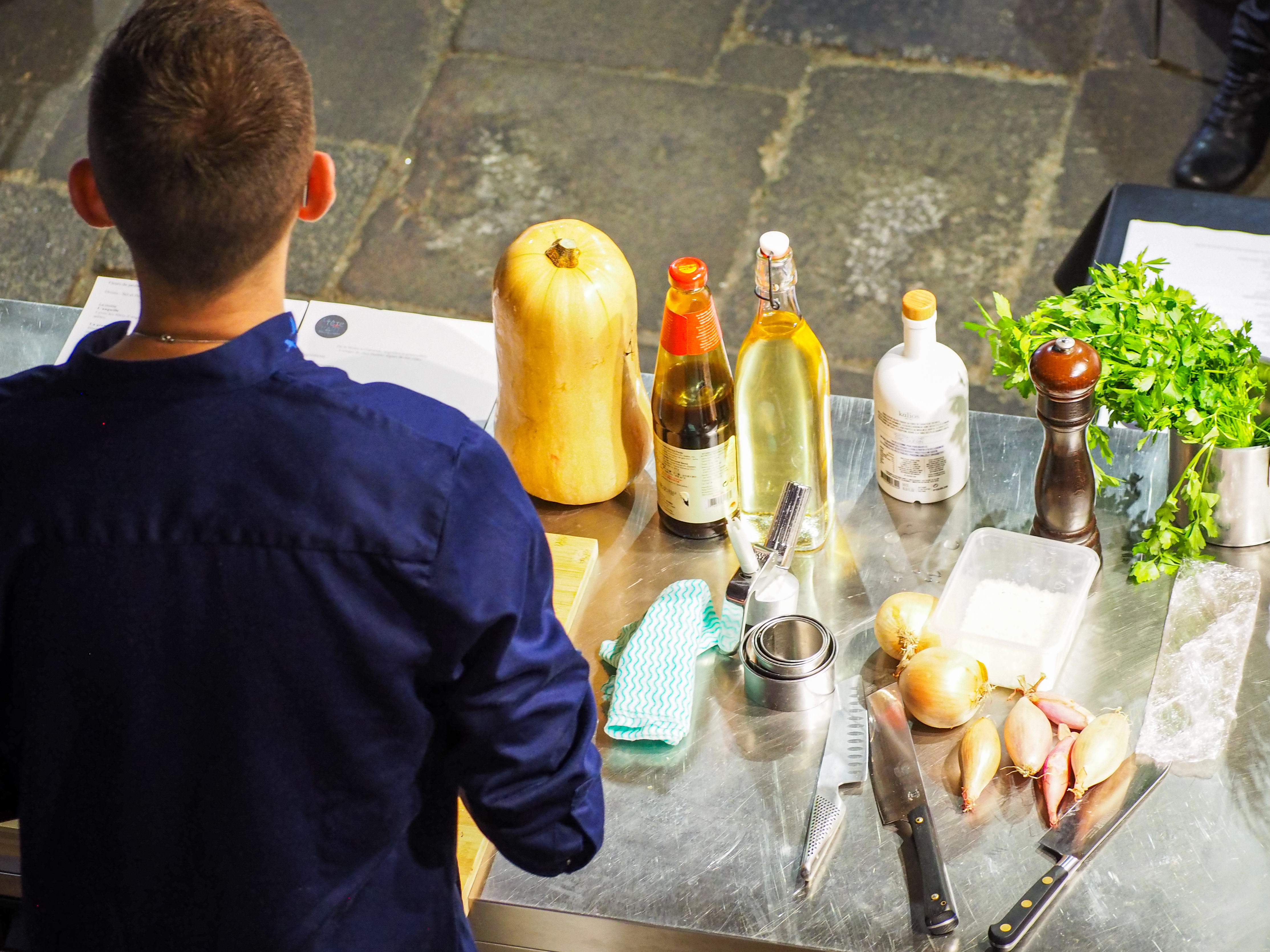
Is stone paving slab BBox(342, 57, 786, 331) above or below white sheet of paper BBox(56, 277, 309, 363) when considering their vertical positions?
below

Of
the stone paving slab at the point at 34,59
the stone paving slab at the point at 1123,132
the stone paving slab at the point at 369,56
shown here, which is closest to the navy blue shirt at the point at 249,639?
the stone paving slab at the point at 1123,132

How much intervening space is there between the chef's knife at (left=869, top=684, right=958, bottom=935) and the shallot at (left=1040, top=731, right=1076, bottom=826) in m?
0.11

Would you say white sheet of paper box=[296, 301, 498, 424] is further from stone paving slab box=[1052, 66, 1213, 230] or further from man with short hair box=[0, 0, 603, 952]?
stone paving slab box=[1052, 66, 1213, 230]

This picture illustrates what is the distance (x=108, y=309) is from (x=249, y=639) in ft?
3.62

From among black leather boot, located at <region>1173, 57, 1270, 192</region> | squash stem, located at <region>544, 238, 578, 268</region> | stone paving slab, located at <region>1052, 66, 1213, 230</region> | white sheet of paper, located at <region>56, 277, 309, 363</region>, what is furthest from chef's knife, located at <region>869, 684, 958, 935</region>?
black leather boot, located at <region>1173, 57, 1270, 192</region>

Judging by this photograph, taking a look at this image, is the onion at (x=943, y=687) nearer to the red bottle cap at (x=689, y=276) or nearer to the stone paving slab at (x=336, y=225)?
the red bottle cap at (x=689, y=276)

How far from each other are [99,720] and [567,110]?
119 inches

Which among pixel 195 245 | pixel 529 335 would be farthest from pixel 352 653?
pixel 529 335

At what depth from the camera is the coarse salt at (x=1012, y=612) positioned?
1291mm

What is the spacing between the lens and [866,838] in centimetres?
118

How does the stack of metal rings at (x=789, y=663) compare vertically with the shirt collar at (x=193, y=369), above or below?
below

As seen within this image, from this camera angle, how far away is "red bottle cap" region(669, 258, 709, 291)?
1.27 m

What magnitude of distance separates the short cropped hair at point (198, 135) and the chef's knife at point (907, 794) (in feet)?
2.42

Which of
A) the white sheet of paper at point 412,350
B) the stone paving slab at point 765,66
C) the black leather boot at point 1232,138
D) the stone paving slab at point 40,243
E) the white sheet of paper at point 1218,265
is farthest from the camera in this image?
the stone paving slab at point 765,66
